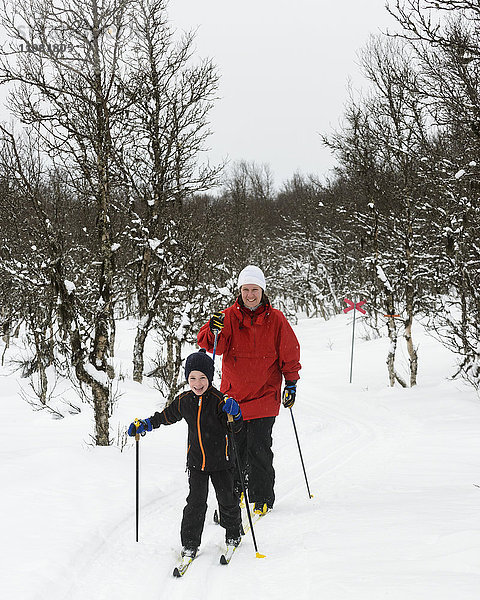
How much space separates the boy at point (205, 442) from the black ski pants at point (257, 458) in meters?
0.76

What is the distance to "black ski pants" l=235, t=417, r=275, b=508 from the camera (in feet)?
15.3

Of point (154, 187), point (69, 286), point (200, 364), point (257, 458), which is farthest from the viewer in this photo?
point (154, 187)

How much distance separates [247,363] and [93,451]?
2597 millimetres

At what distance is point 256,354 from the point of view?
15.7 feet

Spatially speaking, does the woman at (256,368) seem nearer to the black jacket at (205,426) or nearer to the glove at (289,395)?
the glove at (289,395)

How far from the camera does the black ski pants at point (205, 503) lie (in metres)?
3.77

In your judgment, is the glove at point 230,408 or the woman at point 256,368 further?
the woman at point 256,368

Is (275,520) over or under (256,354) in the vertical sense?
under

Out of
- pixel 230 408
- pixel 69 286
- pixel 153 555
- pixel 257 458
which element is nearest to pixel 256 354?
pixel 257 458

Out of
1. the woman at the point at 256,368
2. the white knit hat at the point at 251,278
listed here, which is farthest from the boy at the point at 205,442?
the white knit hat at the point at 251,278

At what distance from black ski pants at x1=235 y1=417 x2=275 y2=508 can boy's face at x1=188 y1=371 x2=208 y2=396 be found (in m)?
0.94

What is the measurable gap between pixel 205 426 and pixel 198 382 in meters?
0.33

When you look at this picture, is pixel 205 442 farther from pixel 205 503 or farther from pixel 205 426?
pixel 205 503

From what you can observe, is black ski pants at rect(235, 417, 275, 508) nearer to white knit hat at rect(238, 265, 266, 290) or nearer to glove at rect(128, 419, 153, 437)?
glove at rect(128, 419, 153, 437)
